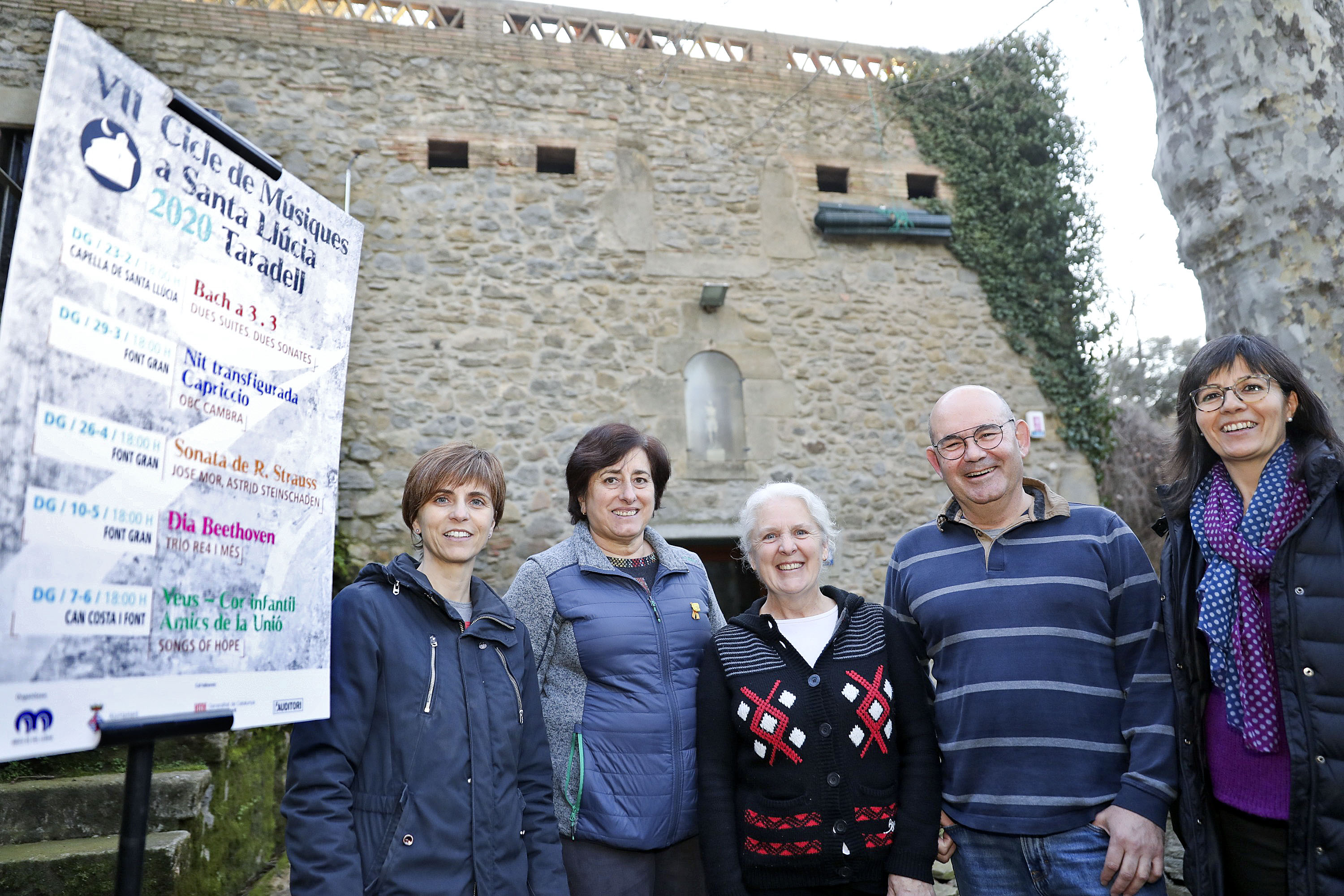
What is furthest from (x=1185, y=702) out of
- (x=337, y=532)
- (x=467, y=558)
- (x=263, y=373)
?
(x=337, y=532)

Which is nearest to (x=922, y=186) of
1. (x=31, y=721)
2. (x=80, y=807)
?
(x=80, y=807)

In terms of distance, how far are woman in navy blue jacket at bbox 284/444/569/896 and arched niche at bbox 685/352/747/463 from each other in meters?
4.48

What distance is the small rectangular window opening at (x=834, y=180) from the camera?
7148 mm

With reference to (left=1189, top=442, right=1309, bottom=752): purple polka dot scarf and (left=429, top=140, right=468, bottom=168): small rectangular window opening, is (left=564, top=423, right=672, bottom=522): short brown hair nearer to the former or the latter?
(left=1189, top=442, right=1309, bottom=752): purple polka dot scarf

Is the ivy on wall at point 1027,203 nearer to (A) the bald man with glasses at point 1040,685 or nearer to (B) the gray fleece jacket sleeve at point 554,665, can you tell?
(A) the bald man with glasses at point 1040,685

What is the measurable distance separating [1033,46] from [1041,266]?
6.81ft

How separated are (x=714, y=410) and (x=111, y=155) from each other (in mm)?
5406

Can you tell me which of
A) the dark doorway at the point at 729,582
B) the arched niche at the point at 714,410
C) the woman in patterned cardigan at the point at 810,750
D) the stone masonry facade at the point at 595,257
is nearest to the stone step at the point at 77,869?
the woman in patterned cardigan at the point at 810,750

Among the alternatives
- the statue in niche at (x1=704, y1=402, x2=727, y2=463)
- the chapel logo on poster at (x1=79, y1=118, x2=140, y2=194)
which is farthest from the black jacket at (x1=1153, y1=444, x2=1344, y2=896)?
the statue in niche at (x1=704, y1=402, x2=727, y2=463)

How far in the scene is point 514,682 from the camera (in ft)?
6.42

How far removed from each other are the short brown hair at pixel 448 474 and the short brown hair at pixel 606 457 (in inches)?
10.1

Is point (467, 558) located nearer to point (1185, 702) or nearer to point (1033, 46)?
point (1185, 702)

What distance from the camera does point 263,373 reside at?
63.6 inches

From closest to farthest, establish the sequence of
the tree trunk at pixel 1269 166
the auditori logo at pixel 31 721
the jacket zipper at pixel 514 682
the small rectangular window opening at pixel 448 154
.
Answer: the auditori logo at pixel 31 721 < the jacket zipper at pixel 514 682 < the tree trunk at pixel 1269 166 < the small rectangular window opening at pixel 448 154
